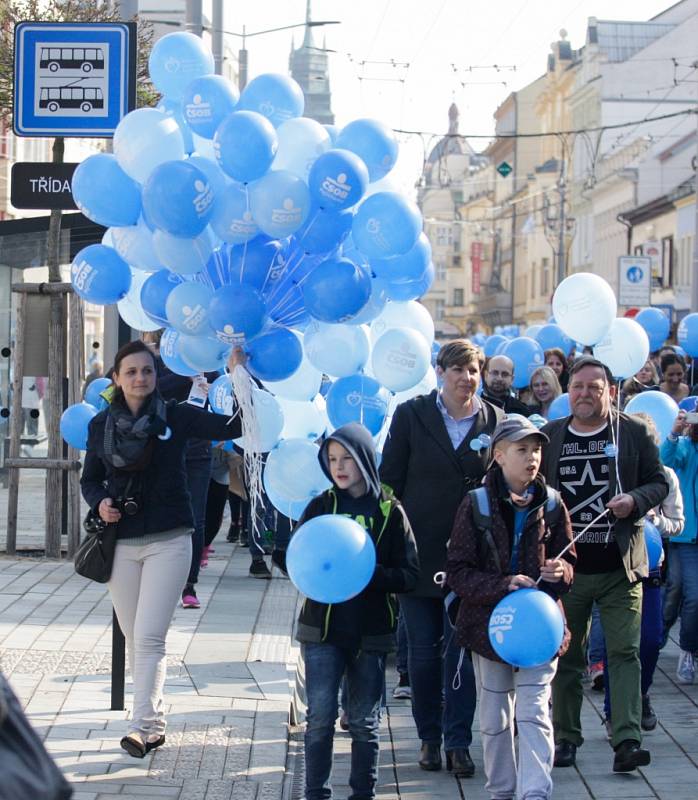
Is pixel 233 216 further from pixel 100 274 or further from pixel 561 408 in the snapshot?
pixel 561 408

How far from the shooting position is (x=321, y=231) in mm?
6898

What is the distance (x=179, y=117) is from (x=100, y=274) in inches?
32.2

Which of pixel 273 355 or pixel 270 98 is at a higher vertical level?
pixel 270 98

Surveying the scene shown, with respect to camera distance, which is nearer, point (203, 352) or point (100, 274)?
point (203, 352)

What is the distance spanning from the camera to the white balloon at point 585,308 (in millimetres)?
8656

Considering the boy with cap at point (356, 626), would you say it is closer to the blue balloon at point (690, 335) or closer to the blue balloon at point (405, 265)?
the blue balloon at point (405, 265)

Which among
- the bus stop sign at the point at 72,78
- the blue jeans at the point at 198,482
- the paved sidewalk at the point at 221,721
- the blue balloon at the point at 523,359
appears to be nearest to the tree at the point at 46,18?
the blue balloon at the point at 523,359

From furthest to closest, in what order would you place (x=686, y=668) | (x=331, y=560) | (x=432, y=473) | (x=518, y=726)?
(x=686, y=668) < (x=432, y=473) < (x=518, y=726) < (x=331, y=560)

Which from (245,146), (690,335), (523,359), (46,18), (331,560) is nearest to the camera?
(331,560)

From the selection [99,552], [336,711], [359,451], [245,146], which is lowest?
[336,711]

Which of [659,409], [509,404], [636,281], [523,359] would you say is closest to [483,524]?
[659,409]

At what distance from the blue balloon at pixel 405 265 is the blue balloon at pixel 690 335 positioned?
769cm

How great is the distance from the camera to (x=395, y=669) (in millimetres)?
9516

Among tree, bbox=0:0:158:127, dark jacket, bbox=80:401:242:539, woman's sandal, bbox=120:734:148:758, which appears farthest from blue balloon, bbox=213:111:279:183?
tree, bbox=0:0:158:127
